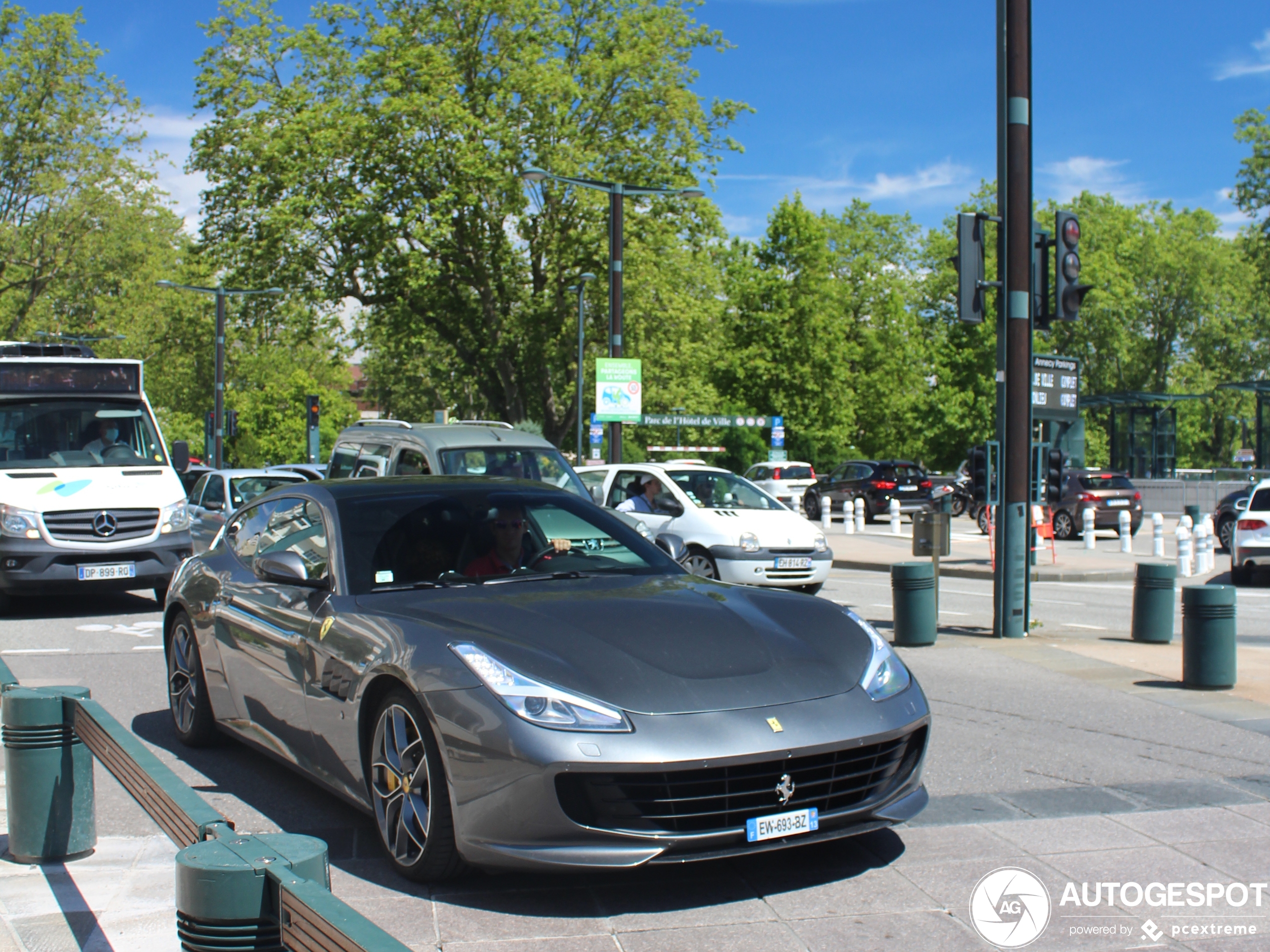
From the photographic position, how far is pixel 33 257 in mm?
43938

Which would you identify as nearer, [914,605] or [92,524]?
[914,605]

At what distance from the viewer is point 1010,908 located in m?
4.19

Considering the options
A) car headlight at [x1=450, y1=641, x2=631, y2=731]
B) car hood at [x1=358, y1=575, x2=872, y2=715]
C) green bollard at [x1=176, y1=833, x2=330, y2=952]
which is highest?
car hood at [x1=358, y1=575, x2=872, y2=715]

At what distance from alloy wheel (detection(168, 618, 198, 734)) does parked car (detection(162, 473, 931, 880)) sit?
809 mm

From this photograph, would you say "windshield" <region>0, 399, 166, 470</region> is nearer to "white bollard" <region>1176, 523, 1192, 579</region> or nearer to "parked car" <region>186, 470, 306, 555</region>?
"parked car" <region>186, 470, 306, 555</region>

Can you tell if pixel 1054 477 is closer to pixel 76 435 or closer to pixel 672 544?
pixel 672 544

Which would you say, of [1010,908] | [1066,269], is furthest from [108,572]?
[1010,908]

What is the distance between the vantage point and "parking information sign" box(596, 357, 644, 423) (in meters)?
24.2

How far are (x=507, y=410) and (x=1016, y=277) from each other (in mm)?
28395

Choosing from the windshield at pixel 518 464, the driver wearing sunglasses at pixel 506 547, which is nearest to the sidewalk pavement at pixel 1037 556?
the windshield at pixel 518 464

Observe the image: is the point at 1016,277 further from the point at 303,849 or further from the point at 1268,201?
the point at 1268,201

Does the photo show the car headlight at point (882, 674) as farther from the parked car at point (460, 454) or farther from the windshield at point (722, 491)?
the windshield at point (722, 491)

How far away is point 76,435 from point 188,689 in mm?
7720

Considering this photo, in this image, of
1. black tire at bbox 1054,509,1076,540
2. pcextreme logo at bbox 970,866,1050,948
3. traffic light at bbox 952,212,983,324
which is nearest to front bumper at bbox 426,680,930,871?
pcextreme logo at bbox 970,866,1050,948
